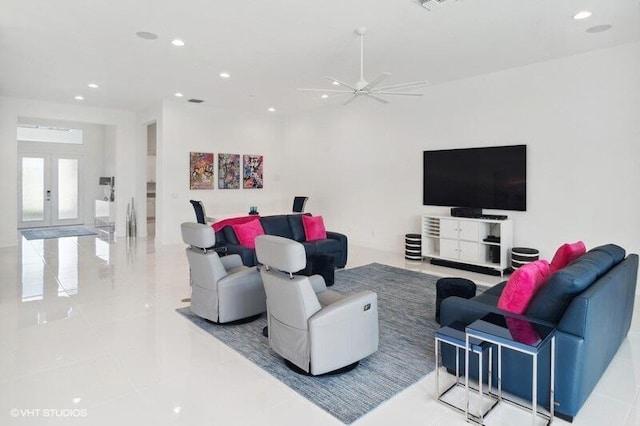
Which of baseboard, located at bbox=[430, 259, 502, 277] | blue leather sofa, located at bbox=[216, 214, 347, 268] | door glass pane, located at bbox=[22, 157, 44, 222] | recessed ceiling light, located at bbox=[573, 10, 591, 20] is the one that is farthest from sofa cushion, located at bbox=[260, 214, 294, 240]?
door glass pane, located at bbox=[22, 157, 44, 222]

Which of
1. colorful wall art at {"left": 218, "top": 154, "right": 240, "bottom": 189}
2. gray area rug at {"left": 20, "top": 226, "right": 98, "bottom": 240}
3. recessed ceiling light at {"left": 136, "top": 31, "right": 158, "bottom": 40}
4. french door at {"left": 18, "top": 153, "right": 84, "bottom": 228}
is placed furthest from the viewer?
french door at {"left": 18, "top": 153, "right": 84, "bottom": 228}

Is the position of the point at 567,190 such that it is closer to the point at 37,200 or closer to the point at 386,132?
the point at 386,132

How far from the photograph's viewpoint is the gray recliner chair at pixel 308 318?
281 cm

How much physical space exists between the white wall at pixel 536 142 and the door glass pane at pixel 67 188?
9.16 meters

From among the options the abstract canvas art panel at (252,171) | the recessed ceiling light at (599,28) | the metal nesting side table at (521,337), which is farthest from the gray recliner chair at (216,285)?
the abstract canvas art panel at (252,171)

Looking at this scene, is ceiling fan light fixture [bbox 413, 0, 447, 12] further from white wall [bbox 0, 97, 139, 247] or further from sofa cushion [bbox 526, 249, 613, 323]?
white wall [bbox 0, 97, 139, 247]

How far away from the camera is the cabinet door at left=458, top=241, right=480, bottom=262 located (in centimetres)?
633

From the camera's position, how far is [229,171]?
9.90 metres

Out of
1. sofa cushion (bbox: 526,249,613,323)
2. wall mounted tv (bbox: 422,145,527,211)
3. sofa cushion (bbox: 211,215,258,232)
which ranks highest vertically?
wall mounted tv (bbox: 422,145,527,211)

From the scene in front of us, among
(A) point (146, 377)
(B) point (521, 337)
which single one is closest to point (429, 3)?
(B) point (521, 337)

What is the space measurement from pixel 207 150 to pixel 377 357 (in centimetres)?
744

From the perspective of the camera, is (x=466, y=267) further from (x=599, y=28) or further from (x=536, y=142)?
(x=599, y=28)

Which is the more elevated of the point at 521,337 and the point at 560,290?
the point at 560,290

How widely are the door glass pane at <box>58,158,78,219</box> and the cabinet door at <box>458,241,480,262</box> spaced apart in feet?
39.1
